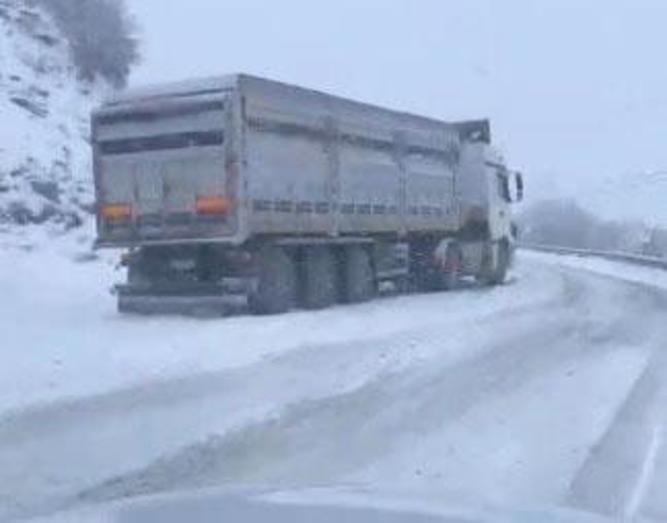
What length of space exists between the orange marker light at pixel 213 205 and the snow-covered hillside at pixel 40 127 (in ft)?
33.9

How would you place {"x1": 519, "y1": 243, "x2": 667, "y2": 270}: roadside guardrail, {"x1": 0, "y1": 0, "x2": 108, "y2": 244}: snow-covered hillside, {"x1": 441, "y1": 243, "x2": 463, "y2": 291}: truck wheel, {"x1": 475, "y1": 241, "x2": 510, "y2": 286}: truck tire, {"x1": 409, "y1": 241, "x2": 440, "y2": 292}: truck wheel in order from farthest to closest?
1. {"x1": 519, "y1": 243, "x2": 667, "y2": 270}: roadside guardrail
2. {"x1": 475, "y1": 241, "x2": 510, "y2": 286}: truck tire
3. {"x1": 0, "y1": 0, "x2": 108, "y2": 244}: snow-covered hillside
4. {"x1": 441, "y1": 243, "x2": 463, "y2": 291}: truck wheel
5. {"x1": 409, "y1": 241, "x2": 440, "y2": 292}: truck wheel

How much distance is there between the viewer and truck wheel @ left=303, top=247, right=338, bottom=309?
76.4ft

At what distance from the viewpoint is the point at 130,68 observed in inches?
1646

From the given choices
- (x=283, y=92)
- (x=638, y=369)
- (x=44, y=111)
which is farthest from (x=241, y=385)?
(x=44, y=111)

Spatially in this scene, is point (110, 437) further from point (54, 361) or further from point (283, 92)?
point (283, 92)

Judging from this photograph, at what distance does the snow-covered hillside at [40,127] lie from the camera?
3231cm

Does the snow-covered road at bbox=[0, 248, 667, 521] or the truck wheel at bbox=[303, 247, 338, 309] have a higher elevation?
the truck wheel at bbox=[303, 247, 338, 309]

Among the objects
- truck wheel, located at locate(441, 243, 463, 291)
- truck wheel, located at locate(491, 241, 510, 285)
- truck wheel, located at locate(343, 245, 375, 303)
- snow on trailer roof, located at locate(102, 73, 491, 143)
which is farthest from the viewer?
truck wheel, located at locate(491, 241, 510, 285)

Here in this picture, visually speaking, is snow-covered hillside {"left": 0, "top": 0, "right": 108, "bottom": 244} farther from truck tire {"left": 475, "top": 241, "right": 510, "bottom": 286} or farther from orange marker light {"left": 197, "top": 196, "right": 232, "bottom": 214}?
orange marker light {"left": 197, "top": 196, "right": 232, "bottom": 214}

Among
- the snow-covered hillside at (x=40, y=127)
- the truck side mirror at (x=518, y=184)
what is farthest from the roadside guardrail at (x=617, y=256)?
the snow-covered hillside at (x=40, y=127)

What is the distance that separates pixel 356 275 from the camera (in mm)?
25094

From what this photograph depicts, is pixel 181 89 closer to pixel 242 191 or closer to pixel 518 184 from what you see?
pixel 242 191

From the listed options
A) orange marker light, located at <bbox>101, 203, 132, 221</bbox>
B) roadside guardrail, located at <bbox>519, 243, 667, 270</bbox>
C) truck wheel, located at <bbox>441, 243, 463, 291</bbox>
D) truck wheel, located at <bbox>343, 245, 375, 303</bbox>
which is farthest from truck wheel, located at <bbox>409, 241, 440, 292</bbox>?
roadside guardrail, located at <bbox>519, 243, 667, 270</bbox>

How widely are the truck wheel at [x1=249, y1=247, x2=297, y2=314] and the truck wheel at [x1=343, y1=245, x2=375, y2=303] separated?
236cm
